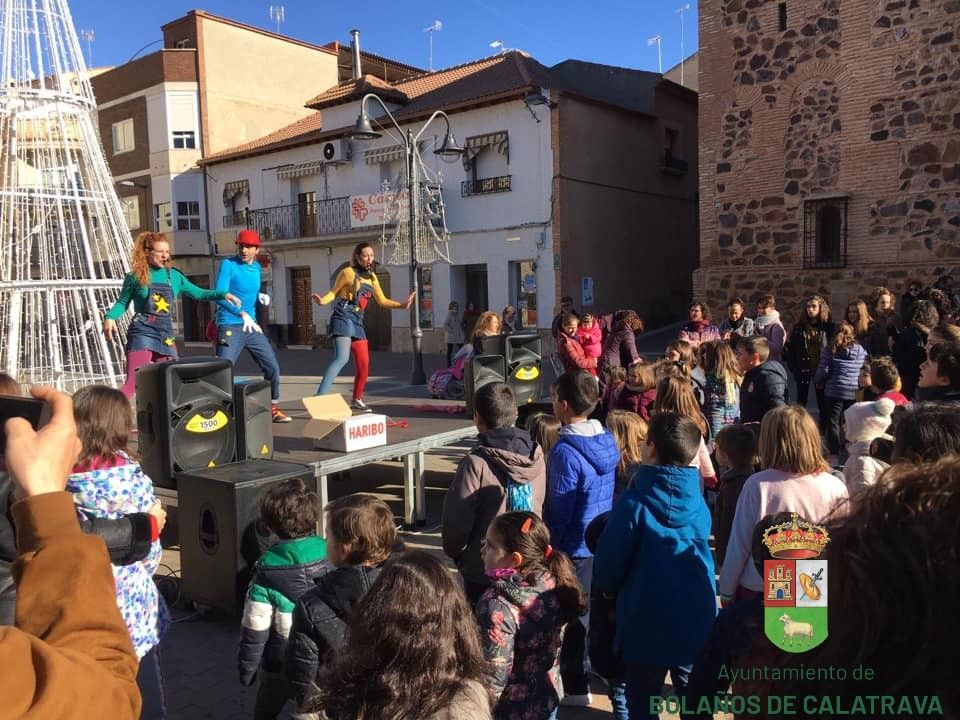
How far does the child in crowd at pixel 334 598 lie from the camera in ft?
8.18

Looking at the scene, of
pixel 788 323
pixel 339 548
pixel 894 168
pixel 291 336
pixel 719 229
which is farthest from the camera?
pixel 291 336

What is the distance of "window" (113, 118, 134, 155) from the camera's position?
28.8 metres

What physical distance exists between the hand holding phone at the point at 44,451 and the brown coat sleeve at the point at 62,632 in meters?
0.03

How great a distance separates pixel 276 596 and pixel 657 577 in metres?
1.47

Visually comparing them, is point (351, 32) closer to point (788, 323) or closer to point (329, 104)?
point (329, 104)

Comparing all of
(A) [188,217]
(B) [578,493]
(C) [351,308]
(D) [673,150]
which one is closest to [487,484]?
(B) [578,493]

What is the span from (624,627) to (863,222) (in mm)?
13457

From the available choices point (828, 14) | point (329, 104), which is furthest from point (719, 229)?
point (329, 104)

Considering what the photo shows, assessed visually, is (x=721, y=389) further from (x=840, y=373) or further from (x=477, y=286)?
(x=477, y=286)

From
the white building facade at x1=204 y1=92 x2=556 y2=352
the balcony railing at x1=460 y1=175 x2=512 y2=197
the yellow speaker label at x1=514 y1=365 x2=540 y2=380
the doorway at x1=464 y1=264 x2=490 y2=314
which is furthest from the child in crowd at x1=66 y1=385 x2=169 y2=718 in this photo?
the doorway at x1=464 y1=264 x2=490 y2=314

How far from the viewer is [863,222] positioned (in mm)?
14094

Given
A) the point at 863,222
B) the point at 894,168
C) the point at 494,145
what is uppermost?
the point at 494,145

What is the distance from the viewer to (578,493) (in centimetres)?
361

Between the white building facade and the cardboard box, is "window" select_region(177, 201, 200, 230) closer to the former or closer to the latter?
the white building facade
